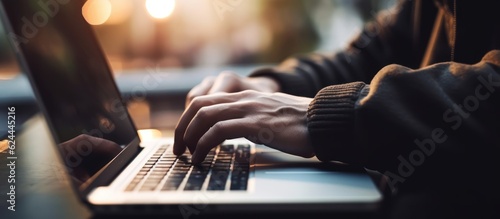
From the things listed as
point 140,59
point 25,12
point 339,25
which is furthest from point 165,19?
point 25,12

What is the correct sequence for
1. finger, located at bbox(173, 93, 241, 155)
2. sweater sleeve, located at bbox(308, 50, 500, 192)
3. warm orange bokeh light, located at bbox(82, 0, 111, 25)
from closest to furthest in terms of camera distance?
sweater sleeve, located at bbox(308, 50, 500, 192) < finger, located at bbox(173, 93, 241, 155) < warm orange bokeh light, located at bbox(82, 0, 111, 25)

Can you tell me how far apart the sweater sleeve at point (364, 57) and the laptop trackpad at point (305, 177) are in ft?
1.48

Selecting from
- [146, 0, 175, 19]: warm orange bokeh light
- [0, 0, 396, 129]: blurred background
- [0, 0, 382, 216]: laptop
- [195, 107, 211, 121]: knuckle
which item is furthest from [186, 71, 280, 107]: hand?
[146, 0, 175, 19]: warm orange bokeh light

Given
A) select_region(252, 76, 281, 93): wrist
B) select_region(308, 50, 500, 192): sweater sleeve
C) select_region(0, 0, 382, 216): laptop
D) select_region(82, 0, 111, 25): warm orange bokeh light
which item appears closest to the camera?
select_region(0, 0, 382, 216): laptop

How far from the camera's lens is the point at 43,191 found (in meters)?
0.62

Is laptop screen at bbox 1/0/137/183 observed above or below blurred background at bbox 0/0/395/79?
above

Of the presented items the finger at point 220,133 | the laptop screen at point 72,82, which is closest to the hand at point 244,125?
the finger at point 220,133

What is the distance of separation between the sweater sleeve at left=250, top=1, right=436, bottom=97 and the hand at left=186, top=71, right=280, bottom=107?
8 cm

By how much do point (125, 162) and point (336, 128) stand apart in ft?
1.01

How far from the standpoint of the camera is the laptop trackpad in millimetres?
513

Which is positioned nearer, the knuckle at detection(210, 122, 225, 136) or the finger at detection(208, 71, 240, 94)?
the knuckle at detection(210, 122, 225, 136)

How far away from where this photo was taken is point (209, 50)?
2.10 metres

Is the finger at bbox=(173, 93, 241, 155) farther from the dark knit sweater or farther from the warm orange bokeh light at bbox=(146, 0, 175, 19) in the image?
the warm orange bokeh light at bbox=(146, 0, 175, 19)

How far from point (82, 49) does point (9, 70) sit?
0.76 metres
